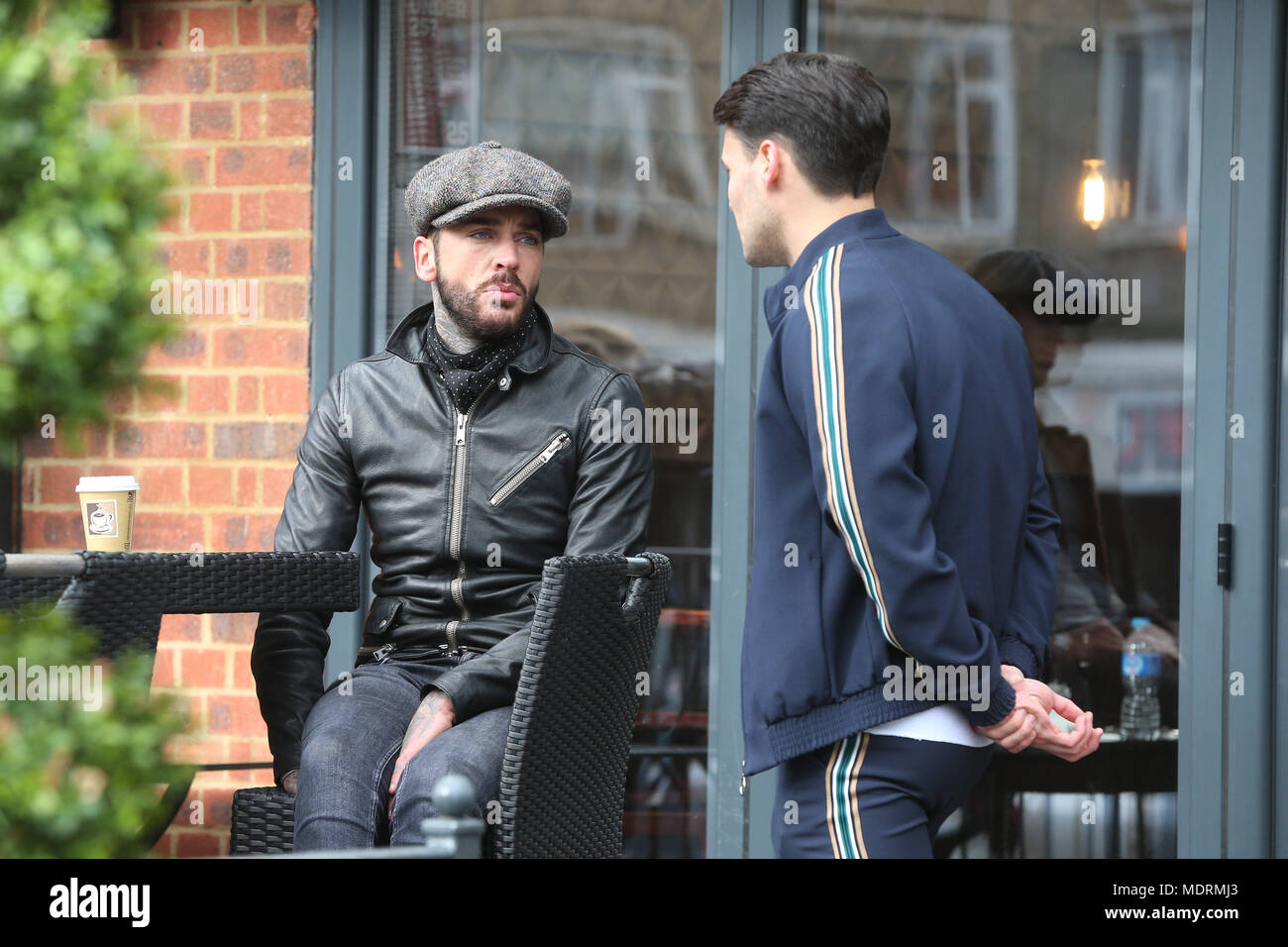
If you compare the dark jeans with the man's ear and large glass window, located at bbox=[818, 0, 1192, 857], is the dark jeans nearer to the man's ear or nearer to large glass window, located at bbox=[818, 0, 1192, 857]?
the man's ear

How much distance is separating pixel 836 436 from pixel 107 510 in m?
1.36

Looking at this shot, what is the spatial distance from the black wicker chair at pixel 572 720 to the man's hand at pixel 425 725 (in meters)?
0.20

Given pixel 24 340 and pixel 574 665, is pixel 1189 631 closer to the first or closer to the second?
pixel 574 665

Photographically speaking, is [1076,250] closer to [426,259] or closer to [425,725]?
[426,259]

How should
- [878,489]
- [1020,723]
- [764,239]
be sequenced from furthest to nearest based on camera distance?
1. [764,239]
2. [1020,723]
3. [878,489]

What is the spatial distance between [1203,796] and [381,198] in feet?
8.65

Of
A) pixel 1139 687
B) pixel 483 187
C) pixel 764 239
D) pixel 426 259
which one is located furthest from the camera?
pixel 1139 687

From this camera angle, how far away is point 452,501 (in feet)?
8.25

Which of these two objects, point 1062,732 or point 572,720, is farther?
point 572,720

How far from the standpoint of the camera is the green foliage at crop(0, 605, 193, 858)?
55 centimetres

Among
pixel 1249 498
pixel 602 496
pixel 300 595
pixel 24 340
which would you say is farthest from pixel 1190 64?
pixel 24 340

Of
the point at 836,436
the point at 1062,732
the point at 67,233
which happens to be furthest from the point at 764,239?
the point at 67,233

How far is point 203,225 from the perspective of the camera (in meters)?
3.49

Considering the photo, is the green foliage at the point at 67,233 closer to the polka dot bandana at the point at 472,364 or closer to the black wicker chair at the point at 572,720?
the black wicker chair at the point at 572,720
